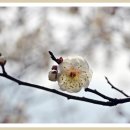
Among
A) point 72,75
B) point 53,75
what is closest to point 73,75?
point 72,75

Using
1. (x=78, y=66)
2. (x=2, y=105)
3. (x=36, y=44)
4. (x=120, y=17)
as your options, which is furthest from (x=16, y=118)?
(x=78, y=66)

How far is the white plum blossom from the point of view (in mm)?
1132

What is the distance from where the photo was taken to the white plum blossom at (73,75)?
3.71 feet

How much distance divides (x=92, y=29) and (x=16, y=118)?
3.35ft

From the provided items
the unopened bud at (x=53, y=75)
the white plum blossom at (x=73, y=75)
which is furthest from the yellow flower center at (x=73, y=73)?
the unopened bud at (x=53, y=75)

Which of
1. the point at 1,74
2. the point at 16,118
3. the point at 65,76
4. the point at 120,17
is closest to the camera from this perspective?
the point at 1,74

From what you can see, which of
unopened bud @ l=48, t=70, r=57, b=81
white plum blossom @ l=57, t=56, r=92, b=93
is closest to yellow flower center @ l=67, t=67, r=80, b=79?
white plum blossom @ l=57, t=56, r=92, b=93

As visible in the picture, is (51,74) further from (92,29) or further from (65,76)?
(92,29)

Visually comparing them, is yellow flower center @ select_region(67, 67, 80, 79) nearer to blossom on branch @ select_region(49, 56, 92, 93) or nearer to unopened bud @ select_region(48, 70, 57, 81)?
blossom on branch @ select_region(49, 56, 92, 93)

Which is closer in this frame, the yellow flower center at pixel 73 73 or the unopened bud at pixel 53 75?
the unopened bud at pixel 53 75

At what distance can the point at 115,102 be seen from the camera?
1.01 meters

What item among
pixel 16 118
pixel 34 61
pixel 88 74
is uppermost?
pixel 88 74

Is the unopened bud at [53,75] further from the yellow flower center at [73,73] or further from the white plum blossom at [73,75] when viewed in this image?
the yellow flower center at [73,73]

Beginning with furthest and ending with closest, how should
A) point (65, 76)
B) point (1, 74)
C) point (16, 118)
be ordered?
1. point (16, 118)
2. point (65, 76)
3. point (1, 74)
